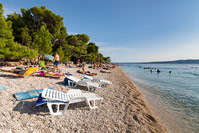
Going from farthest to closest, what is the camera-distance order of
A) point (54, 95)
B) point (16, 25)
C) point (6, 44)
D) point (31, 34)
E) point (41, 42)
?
1. point (31, 34)
2. point (16, 25)
3. point (41, 42)
4. point (6, 44)
5. point (54, 95)

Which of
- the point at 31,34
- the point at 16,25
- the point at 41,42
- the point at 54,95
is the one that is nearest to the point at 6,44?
the point at 41,42

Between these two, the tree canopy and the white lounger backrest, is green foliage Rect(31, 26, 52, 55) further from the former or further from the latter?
the white lounger backrest

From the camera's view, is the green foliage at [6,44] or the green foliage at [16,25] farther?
the green foliage at [16,25]

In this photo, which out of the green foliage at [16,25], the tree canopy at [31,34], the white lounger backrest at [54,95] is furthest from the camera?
the green foliage at [16,25]

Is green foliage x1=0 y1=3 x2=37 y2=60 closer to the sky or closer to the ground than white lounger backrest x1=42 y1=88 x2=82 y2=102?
closer to the sky

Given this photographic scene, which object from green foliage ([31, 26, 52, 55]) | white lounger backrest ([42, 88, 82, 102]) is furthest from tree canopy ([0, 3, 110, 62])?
white lounger backrest ([42, 88, 82, 102])

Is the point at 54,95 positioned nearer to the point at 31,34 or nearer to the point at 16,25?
the point at 31,34

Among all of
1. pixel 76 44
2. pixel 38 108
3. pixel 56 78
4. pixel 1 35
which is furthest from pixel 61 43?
pixel 38 108

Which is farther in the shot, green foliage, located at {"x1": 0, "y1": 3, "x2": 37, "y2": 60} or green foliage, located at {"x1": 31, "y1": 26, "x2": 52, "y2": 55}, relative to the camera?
green foliage, located at {"x1": 31, "y1": 26, "x2": 52, "y2": 55}

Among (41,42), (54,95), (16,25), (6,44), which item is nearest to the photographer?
(54,95)

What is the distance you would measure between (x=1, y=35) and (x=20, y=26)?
12176mm

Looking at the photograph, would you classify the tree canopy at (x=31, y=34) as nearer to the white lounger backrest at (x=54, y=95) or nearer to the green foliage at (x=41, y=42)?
the green foliage at (x=41, y=42)

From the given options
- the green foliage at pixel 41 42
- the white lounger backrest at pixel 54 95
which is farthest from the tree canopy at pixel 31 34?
the white lounger backrest at pixel 54 95

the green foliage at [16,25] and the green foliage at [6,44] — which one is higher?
the green foliage at [16,25]
